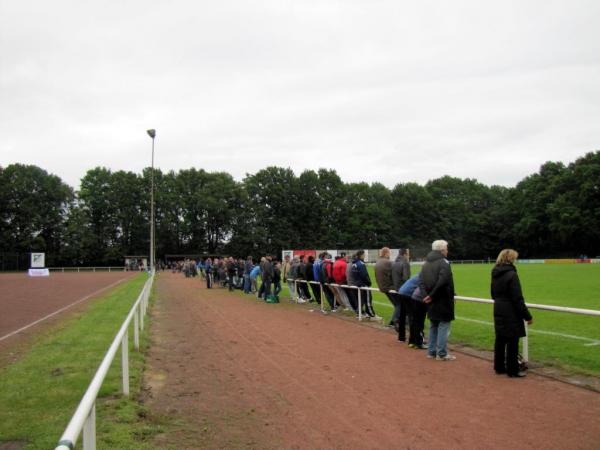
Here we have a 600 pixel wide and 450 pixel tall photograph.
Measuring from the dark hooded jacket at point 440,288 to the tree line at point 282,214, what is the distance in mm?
74922

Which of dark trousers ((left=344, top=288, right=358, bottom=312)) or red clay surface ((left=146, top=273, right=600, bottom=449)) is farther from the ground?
dark trousers ((left=344, top=288, right=358, bottom=312))

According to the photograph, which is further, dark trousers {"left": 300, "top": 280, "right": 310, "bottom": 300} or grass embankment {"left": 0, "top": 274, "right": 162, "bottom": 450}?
dark trousers {"left": 300, "top": 280, "right": 310, "bottom": 300}

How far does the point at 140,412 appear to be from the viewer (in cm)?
572

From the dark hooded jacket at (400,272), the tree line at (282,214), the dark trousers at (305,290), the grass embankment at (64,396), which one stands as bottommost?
the grass embankment at (64,396)

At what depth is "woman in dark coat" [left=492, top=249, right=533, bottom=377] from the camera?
23.5 ft

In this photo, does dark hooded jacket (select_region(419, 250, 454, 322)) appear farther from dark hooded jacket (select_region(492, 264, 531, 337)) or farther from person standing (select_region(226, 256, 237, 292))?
person standing (select_region(226, 256, 237, 292))

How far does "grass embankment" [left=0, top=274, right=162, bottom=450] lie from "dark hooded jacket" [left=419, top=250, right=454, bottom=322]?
460 centimetres

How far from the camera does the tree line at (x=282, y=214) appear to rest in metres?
76.6

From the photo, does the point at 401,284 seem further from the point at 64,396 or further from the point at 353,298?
the point at 64,396

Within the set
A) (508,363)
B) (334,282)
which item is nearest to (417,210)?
(334,282)

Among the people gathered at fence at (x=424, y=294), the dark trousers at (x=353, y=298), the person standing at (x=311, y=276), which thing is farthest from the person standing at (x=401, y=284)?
the person standing at (x=311, y=276)

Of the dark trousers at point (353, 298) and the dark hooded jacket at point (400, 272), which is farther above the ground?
the dark hooded jacket at point (400, 272)

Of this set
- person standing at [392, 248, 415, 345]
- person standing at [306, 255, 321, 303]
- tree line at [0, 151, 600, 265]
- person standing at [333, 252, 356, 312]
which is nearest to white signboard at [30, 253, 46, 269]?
tree line at [0, 151, 600, 265]

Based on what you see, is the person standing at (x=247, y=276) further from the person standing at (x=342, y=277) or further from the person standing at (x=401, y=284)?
the person standing at (x=401, y=284)
